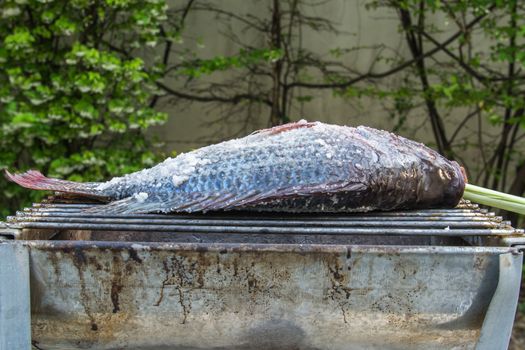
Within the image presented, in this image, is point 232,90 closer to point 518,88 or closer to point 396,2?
point 396,2

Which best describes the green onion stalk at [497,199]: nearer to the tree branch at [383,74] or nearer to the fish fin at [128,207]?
the fish fin at [128,207]

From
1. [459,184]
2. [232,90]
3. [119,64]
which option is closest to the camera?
[459,184]

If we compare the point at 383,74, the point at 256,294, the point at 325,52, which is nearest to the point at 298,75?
the point at 325,52

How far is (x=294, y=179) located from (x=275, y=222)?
7.0 inches

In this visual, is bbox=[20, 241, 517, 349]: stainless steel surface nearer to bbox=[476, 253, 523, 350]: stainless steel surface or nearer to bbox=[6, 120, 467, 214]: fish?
bbox=[476, 253, 523, 350]: stainless steel surface

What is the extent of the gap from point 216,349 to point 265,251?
357 millimetres

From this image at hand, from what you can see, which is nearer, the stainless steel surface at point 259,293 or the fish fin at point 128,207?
the stainless steel surface at point 259,293

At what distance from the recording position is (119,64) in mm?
4773

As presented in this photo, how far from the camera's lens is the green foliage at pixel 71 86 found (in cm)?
477

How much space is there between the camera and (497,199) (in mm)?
2504

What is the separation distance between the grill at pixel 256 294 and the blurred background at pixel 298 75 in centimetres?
355

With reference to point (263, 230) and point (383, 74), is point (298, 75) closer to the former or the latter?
point (383, 74)

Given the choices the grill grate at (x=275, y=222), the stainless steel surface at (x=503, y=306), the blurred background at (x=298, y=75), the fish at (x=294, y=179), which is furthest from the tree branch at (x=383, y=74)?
the stainless steel surface at (x=503, y=306)

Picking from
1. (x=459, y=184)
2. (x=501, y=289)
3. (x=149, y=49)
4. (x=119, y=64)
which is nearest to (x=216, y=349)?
(x=501, y=289)
